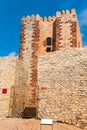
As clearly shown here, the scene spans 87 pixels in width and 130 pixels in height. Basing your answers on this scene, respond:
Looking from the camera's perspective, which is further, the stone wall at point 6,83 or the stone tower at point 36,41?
the stone tower at point 36,41

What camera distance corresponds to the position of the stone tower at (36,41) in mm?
25422

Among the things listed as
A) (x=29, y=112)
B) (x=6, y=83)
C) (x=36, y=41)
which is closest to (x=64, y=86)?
(x=6, y=83)

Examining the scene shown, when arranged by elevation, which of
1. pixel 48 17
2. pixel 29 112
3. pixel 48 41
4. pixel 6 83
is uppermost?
pixel 48 17

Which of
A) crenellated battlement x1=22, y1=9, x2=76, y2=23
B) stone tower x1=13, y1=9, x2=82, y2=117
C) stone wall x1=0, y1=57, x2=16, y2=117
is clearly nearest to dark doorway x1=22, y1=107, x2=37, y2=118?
stone tower x1=13, y1=9, x2=82, y2=117

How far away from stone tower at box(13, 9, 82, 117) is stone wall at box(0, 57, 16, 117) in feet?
6.25

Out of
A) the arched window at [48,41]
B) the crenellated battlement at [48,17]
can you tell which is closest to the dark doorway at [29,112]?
the arched window at [48,41]

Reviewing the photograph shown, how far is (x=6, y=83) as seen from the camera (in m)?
21.9

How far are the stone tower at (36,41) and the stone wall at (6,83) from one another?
74.9 inches

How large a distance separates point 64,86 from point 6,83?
5936 mm

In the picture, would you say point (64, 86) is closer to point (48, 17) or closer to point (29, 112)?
point (29, 112)

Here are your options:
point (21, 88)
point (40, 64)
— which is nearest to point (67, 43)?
point (21, 88)

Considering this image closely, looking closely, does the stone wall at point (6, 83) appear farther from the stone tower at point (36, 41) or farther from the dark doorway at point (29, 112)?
the dark doorway at point (29, 112)

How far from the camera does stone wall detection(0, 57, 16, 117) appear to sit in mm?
21000

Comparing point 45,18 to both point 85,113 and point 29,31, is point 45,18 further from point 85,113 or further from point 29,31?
point 85,113
